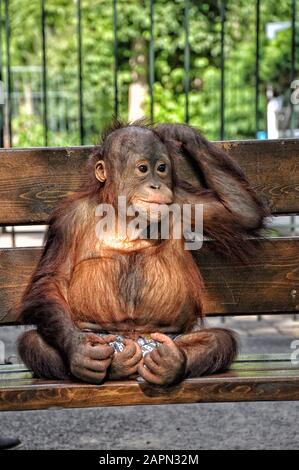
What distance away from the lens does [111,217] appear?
3123 millimetres

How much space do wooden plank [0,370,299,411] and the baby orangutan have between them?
58 mm

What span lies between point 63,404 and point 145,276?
0.54 m

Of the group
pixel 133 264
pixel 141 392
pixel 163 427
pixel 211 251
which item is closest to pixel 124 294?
pixel 133 264

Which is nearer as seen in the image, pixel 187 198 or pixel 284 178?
pixel 187 198

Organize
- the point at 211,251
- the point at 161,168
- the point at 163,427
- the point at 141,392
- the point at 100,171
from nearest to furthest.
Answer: the point at 141,392 → the point at 161,168 → the point at 100,171 → the point at 211,251 → the point at 163,427

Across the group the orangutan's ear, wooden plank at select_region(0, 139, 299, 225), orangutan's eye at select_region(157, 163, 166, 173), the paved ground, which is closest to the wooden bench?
wooden plank at select_region(0, 139, 299, 225)

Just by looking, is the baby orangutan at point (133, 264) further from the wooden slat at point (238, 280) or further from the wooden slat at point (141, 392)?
the wooden slat at point (238, 280)

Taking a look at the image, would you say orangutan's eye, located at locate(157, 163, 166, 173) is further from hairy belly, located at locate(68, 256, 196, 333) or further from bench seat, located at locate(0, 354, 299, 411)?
bench seat, located at locate(0, 354, 299, 411)

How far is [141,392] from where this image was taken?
2.84 metres

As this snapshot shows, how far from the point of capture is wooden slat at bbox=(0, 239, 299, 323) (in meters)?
3.48

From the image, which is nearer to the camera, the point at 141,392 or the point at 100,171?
the point at 141,392

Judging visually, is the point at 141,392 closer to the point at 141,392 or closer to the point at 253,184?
the point at 141,392

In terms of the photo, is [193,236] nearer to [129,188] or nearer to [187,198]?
[187,198]
